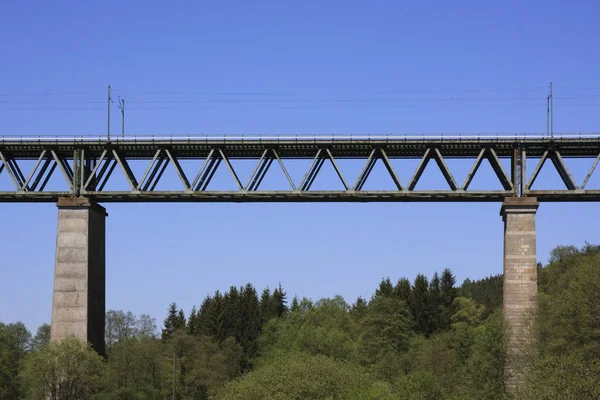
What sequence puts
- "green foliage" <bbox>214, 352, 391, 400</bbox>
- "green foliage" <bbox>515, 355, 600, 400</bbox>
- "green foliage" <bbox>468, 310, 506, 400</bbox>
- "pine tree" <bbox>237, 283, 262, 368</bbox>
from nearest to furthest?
"green foliage" <bbox>515, 355, 600, 400</bbox> → "green foliage" <bbox>468, 310, 506, 400</bbox> → "green foliage" <bbox>214, 352, 391, 400</bbox> → "pine tree" <bbox>237, 283, 262, 368</bbox>

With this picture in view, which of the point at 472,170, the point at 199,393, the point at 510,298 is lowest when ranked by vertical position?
the point at 199,393

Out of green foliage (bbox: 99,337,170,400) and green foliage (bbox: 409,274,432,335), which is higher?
green foliage (bbox: 409,274,432,335)

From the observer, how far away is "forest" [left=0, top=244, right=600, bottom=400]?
186 feet

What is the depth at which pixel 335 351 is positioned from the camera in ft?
352

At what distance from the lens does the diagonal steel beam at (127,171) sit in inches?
2474

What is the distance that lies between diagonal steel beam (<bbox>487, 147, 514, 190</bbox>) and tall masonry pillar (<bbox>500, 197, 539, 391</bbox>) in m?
1.46

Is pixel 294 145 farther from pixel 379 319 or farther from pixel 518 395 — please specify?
pixel 379 319

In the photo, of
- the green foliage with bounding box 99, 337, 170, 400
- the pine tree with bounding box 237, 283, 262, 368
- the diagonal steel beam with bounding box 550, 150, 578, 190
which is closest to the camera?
the diagonal steel beam with bounding box 550, 150, 578, 190

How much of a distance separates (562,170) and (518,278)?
299 inches

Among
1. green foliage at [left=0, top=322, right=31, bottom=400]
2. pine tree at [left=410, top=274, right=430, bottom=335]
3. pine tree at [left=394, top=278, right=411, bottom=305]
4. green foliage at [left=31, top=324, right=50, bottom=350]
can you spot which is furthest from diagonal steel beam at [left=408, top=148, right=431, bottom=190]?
green foliage at [left=31, top=324, right=50, bottom=350]

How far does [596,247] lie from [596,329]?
74722 millimetres

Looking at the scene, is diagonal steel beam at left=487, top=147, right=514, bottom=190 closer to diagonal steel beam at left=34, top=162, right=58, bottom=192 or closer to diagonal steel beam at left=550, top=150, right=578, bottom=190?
diagonal steel beam at left=550, top=150, right=578, bottom=190

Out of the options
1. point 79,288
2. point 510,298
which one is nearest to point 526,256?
point 510,298

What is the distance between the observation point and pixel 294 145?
62.4 m
